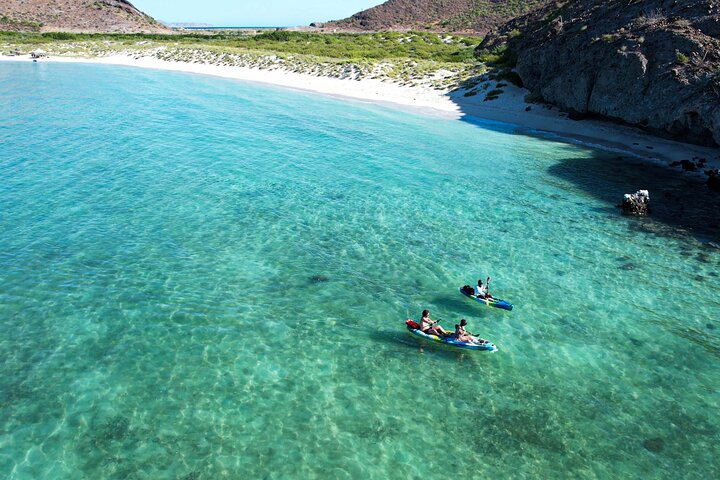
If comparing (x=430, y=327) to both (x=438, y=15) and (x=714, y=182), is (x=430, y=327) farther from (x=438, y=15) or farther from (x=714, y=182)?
(x=438, y=15)

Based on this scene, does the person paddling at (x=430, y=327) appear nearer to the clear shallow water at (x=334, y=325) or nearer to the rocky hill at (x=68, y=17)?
the clear shallow water at (x=334, y=325)

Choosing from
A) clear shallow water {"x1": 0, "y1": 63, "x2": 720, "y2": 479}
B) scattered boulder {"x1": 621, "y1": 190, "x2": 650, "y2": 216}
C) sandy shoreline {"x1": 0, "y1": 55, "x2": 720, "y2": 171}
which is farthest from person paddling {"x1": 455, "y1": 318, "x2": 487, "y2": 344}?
sandy shoreline {"x1": 0, "y1": 55, "x2": 720, "y2": 171}

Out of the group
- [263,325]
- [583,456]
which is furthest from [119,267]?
[583,456]

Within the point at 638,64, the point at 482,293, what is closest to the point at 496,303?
the point at 482,293

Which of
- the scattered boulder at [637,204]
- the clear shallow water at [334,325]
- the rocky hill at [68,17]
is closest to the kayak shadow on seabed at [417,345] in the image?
the clear shallow water at [334,325]

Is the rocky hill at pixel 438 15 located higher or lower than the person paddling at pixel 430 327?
higher

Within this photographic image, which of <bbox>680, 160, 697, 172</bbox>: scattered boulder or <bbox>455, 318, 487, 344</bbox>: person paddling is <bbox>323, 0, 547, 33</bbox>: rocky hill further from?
<bbox>455, 318, 487, 344</bbox>: person paddling
